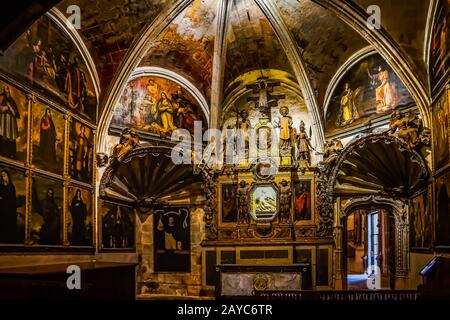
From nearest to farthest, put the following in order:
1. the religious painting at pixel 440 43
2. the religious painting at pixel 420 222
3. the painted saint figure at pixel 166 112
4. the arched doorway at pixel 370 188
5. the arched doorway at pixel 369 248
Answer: the religious painting at pixel 440 43
the religious painting at pixel 420 222
the arched doorway at pixel 370 188
the painted saint figure at pixel 166 112
the arched doorway at pixel 369 248

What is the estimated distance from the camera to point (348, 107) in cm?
1573

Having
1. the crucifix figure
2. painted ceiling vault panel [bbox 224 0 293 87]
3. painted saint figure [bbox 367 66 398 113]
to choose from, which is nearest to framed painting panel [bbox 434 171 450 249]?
painted saint figure [bbox 367 66 398 113]

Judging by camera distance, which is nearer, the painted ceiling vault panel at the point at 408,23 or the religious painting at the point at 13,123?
the religious painting at the point at 13,123

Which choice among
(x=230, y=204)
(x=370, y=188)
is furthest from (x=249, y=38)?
(x=370, y=188)

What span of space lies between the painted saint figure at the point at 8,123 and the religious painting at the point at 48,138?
2.46 ft

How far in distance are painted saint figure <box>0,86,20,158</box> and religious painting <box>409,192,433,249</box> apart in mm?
8458

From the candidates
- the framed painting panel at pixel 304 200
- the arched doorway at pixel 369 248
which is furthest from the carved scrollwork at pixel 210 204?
the arched doorway at pixel 369 248

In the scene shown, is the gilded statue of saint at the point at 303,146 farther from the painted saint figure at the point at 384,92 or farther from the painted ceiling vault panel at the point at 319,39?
the painted saint figure at the point at 384,92

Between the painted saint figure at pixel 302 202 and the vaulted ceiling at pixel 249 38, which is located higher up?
the vaulted ceiling at pixel 249 38

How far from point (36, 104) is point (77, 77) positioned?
2350mm

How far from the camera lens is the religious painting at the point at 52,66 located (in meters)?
10.6

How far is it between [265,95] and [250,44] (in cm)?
185

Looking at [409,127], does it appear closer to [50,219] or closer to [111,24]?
[111,24]
